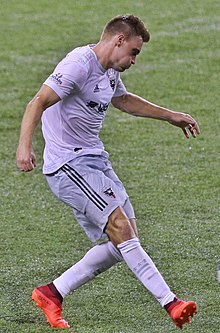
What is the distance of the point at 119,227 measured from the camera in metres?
6.33

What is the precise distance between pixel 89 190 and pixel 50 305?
81 cm

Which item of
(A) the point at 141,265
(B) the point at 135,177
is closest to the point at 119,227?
(A) the point at 141,265

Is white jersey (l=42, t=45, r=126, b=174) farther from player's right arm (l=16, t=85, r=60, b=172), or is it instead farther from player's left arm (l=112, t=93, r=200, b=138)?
player's left arm (l=112, t=93, r=200, b=138)

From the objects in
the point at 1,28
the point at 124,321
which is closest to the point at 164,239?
the point at 124,321

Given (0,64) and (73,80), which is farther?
(0,64)

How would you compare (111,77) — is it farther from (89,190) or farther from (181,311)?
(181,311)

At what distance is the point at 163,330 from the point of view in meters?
6.47

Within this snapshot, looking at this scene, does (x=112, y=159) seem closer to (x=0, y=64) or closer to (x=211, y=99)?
(x=211, y=99)

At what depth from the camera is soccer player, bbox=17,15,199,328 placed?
624cm

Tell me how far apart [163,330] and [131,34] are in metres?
1.77

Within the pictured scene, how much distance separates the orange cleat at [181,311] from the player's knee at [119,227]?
49 cm

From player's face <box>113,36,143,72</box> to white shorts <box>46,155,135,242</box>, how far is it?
599 mm

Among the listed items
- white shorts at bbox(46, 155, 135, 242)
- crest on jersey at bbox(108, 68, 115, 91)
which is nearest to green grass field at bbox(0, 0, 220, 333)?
white shorts at bbox(46, 155, 135, 242)

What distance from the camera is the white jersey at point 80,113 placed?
6371 mm
